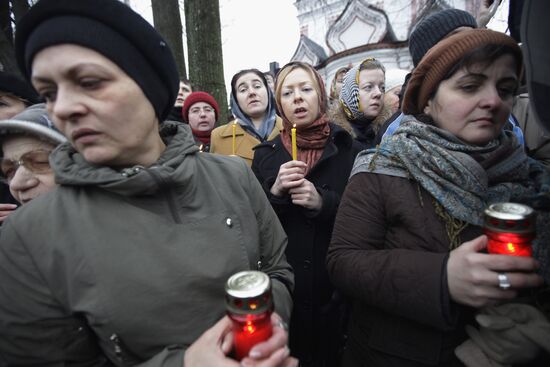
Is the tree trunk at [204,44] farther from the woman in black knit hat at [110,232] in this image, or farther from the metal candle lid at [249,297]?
the metal candle lid at [249,297]

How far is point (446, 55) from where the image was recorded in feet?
4.38

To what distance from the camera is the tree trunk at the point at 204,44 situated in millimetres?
5094

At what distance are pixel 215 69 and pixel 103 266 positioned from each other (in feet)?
→ 15.9

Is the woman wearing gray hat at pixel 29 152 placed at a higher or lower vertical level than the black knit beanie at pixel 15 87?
lower

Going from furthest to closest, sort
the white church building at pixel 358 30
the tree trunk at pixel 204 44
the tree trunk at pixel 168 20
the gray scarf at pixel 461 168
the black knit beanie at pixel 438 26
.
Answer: the white church building at pixel 358 30
the tree trunk at pixel 168 20
the tree trunk at pixel 204 44
the black knit beanie at pixel 438 26
the gray scarf at pixel 461 168

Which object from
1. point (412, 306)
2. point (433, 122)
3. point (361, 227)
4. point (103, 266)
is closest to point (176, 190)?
point (103, 266)

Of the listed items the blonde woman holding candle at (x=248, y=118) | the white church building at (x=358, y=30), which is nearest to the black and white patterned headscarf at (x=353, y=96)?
the blonde woman holding candle at (x=248, y=118)

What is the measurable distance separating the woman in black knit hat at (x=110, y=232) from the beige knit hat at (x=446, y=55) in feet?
3.62

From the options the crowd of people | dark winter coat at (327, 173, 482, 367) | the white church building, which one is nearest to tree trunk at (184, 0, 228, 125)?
the crowd of people

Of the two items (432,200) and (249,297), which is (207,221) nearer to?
(249,297)

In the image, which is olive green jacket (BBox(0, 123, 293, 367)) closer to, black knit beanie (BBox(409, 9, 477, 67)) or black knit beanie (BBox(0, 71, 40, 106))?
black knit beanie (BBox(0, 71, 40, 106))

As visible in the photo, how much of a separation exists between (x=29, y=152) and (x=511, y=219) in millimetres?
1847

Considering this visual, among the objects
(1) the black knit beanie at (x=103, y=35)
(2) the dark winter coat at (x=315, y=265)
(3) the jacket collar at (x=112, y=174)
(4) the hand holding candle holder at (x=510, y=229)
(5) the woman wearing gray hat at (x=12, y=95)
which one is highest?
(1) the black knit beanie at (x=103, y=35)

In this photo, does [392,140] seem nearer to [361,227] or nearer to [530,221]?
[361,227]
